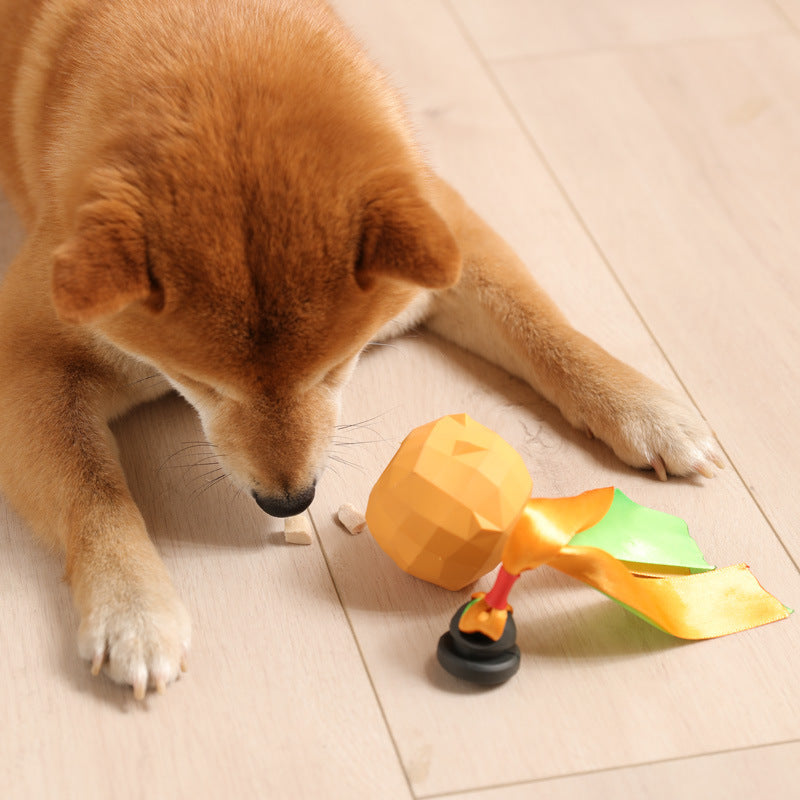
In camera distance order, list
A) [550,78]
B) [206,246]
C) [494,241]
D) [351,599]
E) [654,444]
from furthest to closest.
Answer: [550,78] < [494,241] < [654,444] < [351,599] < [206,246]

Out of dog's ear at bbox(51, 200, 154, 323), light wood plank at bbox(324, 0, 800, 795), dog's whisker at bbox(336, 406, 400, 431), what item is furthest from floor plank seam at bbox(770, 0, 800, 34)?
dog's ear at bbox(51, 200, 154, 323)

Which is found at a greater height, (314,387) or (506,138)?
(314,387)

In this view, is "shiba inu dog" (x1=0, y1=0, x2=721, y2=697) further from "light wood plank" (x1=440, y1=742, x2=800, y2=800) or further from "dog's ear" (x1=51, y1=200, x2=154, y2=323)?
"light wood plank" (x1=440, y1=742, x2=800, y2=800)

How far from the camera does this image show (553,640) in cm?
148

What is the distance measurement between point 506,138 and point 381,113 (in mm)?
1061

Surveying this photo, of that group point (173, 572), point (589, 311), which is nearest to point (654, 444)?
point (589, 311)

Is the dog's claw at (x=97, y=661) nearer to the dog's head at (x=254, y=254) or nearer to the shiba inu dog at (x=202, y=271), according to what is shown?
the shiba inu dog at (x=202, y=271)

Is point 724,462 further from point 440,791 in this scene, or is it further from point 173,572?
point 173,572

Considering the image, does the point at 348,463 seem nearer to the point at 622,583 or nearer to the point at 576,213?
the point at 622,583

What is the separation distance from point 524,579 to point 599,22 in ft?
6.04

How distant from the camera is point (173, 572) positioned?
61.0 inches

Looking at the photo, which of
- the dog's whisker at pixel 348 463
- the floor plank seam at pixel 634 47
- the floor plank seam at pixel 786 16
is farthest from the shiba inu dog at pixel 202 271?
the floor plank seam at pixel 786 16

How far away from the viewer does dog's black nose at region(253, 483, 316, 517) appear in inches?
56.8

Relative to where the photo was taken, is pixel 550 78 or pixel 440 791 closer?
pixel 440 791
